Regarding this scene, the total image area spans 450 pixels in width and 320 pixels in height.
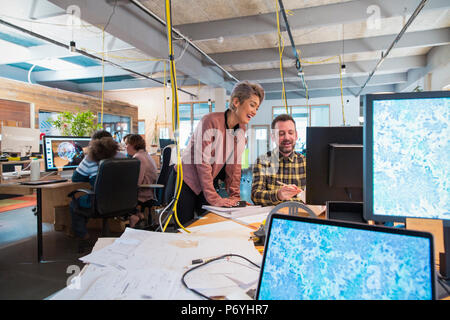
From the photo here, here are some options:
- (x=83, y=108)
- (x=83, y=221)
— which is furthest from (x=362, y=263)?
(x=83, y=108)

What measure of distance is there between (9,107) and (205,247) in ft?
27.9

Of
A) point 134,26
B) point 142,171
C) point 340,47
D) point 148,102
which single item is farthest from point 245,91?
point 148,102

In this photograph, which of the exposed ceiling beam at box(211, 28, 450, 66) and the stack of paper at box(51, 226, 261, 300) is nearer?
the stack of paper at box(51, 226, 261, 300)

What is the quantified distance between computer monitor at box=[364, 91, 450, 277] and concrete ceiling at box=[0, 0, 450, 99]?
3.52 meters

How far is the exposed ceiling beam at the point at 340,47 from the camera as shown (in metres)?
5.16

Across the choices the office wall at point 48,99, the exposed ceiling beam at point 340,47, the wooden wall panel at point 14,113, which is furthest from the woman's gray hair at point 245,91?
the wooden wall panel at point 14,113

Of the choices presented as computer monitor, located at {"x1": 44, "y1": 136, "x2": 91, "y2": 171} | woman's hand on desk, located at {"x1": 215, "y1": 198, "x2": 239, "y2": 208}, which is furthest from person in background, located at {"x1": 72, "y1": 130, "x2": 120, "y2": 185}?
woman's hand on desk, located at {"x1": 215, "y1": 198, "x2": 239, "y2": 208}

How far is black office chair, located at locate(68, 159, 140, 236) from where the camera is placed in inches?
96.0

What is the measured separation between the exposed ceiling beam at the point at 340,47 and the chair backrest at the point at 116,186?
436 cm

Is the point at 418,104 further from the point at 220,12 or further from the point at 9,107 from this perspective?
the point at 9,107

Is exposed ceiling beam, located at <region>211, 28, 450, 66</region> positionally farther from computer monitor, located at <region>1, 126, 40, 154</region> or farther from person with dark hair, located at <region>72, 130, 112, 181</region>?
person with dark hair, located at <region>72, 130, 112, 181</region>

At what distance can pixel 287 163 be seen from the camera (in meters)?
1.86

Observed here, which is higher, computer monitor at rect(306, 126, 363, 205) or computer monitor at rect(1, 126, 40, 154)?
computer monitor at rect(1, 126, 40, 154)
